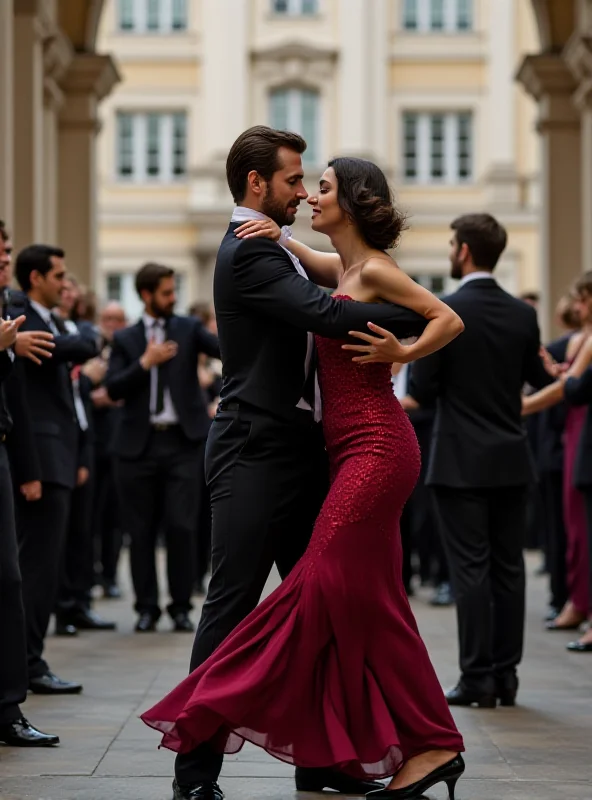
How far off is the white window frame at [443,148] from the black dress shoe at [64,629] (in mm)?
30757

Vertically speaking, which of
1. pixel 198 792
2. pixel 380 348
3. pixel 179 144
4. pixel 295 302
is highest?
pixel 179 144

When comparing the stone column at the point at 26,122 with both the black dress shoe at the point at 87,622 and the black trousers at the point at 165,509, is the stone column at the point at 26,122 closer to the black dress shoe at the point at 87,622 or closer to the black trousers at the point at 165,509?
the black trousers at the point at 165,509

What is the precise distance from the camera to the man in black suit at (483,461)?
762cm

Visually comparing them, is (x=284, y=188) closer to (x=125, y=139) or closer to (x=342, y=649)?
(x=342, y=649)

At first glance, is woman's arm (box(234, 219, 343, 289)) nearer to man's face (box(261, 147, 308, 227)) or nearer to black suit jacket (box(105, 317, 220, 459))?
man's face (box(261, 147, 308, 227))

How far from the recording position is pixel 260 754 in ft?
21.5

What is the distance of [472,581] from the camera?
7633mm

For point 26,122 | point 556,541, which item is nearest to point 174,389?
point 556,541

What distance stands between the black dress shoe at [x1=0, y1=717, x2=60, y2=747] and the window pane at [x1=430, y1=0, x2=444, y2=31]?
119ft

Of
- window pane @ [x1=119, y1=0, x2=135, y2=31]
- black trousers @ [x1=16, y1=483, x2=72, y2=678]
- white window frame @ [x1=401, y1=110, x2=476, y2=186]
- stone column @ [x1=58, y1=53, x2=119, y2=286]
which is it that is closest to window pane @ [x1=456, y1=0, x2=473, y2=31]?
white window frame @ [x1=401, y1=110, x2=476, y2=186]

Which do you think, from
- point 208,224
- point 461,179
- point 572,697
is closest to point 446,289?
point 461,179

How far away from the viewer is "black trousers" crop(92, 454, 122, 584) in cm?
1342

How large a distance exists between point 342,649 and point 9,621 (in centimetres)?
165

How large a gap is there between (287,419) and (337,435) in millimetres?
166
